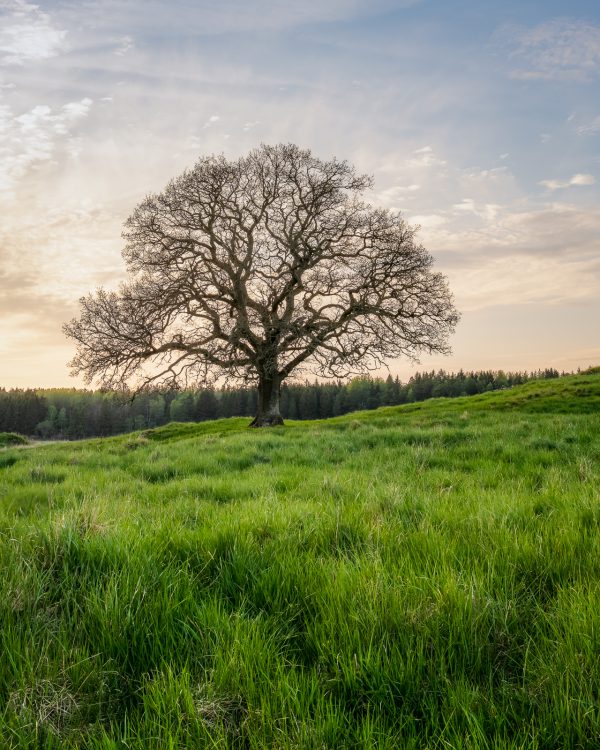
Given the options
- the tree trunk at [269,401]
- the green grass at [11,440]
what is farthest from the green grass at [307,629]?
the green grass at [11,440]

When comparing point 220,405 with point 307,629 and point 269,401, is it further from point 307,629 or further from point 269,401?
point 307,629

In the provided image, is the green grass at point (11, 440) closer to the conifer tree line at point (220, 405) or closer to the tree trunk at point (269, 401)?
the tree trunk at point (269, 401)

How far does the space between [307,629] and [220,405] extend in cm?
12354

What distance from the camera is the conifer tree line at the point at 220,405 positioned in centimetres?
11712

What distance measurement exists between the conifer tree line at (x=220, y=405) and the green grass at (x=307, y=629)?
4255 inches

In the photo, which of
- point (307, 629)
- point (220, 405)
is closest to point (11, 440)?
point (307, 629)

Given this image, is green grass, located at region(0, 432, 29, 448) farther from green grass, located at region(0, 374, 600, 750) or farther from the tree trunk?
green grass, located at region(0, 374, 600, 750)

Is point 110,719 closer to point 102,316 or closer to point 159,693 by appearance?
point 159,693

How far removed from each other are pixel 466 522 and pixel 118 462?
25.5 ft

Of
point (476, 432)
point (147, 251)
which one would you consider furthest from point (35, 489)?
point (147, 251)

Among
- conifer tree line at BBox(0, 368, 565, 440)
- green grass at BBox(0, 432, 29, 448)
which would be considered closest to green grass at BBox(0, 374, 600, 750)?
green grass at BBox(0, 432, 29, 448)

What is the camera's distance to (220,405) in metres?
123

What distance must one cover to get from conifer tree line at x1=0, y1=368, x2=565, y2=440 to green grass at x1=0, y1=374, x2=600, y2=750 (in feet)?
355

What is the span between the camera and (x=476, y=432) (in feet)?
36.0
